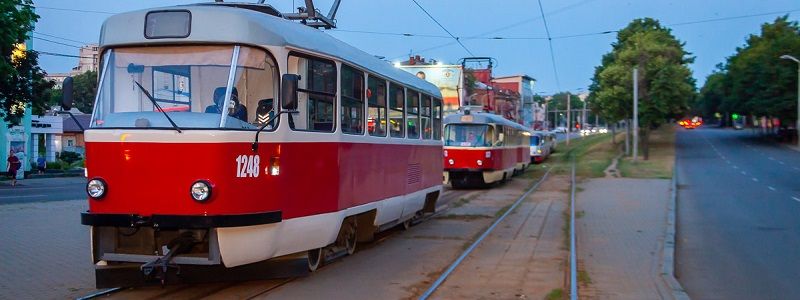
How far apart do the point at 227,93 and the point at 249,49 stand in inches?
20.7

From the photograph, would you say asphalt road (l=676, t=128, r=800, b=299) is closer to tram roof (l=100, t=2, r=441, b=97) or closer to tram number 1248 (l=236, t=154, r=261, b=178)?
tram number 1248 (l=236, t=154, r=261, b=178)

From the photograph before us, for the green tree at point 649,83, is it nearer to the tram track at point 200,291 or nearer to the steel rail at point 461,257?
the steel rail at point 461,257

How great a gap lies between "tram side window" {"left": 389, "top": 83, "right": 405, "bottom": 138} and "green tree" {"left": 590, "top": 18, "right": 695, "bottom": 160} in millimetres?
35598

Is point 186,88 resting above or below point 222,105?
above

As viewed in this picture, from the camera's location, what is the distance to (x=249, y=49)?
24.1 ft

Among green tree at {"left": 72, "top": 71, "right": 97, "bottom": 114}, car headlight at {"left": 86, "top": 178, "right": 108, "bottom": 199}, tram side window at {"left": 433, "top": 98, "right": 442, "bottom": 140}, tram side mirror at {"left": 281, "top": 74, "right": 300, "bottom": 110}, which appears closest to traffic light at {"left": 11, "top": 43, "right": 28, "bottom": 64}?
green tree at {"left": 72, "top": 71, "right": 97, "bottom": 114}

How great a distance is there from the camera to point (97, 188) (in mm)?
7098

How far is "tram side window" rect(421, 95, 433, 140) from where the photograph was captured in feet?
44.6

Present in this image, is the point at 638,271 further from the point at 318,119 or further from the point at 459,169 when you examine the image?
the point at 459,169

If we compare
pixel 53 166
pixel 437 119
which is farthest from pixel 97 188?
pixel 53 166

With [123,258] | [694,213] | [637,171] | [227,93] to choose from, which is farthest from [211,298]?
[637,171]

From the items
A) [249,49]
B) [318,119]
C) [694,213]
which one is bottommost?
[694,213]

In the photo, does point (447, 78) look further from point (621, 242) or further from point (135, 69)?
point (135, 69)

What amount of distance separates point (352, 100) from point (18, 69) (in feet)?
76.5
